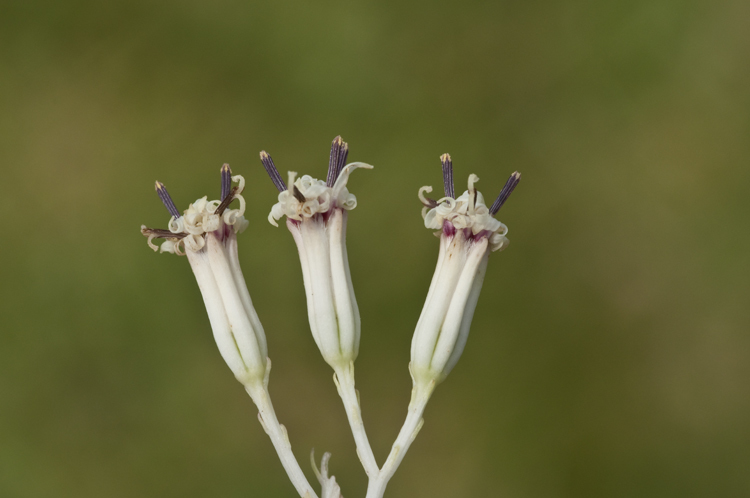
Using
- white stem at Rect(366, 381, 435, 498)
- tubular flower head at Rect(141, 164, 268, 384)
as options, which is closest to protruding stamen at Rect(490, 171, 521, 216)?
white stem at Rect(366, 381, 435, 498)

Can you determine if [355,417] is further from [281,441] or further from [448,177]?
[448,177]

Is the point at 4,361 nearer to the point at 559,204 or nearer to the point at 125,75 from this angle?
the point at 125,75

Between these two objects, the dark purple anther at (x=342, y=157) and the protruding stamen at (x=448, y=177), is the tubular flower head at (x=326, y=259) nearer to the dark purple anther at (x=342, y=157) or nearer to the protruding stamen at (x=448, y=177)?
A: the dark purple anther at (x=342, y=157)

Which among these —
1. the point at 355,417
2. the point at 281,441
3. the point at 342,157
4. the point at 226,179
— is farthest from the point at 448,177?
the point at 281,441

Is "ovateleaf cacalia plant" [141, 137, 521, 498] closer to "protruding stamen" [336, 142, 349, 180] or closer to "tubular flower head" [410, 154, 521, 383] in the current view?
"tubular flower head" [410, 154, 521, 383]

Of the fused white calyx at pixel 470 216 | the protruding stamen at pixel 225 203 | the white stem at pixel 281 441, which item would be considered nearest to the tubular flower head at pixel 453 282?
the fused white calyx at pixel 470 216
